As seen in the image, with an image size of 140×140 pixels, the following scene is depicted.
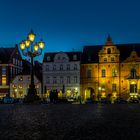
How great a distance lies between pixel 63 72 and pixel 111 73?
37.5 feet

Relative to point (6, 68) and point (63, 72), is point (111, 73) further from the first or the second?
point (6, 68)

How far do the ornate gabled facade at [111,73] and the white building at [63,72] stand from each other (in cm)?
164

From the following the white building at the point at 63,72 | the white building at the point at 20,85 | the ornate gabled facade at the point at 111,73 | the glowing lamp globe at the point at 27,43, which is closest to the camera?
the glowing lamp globe at the point at 27,43

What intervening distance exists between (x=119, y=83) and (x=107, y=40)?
1009 centimetres

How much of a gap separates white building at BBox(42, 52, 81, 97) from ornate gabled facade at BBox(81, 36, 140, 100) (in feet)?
5.39

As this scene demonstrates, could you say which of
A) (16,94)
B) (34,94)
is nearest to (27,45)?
(34,94)

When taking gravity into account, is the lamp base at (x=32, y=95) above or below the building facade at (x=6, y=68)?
below

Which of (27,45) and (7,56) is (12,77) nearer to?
(7,56)

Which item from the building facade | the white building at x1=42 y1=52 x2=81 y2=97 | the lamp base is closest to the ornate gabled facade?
the white building at x1=42 y1=52 x2=81 y2=97

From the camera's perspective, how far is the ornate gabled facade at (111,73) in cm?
7750

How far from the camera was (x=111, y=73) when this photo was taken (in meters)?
78.9

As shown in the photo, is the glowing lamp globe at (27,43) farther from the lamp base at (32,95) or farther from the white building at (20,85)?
the white building at (20,85)

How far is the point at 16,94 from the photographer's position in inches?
3403

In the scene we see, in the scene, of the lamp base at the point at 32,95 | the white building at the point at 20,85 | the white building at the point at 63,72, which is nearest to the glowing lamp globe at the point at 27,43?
the lamp base at the point at 32,95
